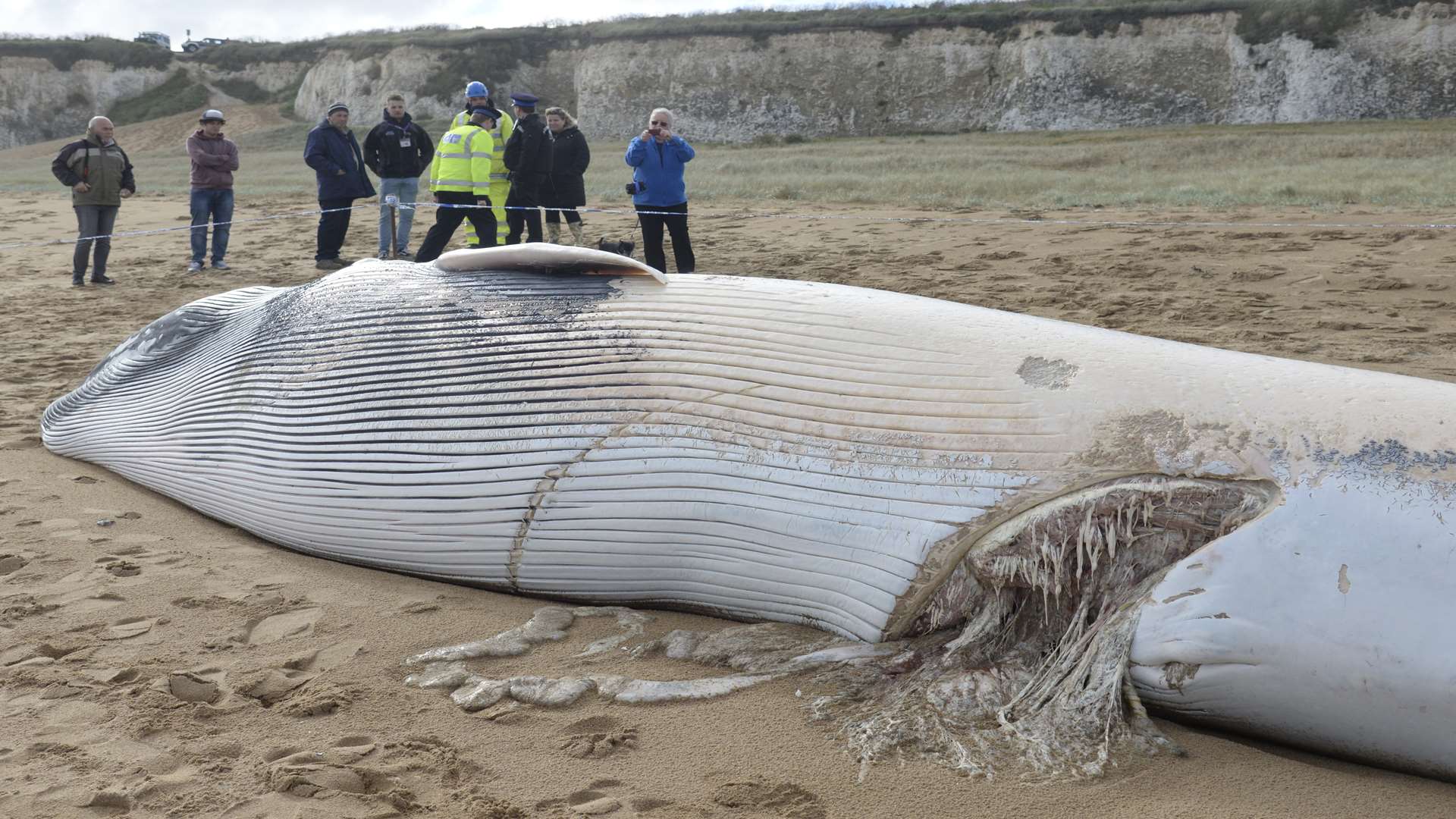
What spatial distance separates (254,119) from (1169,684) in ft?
168

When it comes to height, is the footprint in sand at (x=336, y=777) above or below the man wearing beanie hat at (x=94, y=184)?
below

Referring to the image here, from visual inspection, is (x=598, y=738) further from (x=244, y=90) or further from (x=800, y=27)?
(x=244, y=90)

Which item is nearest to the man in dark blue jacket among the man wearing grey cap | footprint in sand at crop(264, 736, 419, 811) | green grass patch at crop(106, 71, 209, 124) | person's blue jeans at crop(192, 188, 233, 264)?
the man wearing grey cap

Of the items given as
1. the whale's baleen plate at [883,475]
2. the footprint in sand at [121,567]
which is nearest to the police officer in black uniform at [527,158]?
the whale's baleen plate at [883,475]

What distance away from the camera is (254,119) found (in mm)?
47781

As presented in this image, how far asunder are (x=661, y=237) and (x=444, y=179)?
112 inches

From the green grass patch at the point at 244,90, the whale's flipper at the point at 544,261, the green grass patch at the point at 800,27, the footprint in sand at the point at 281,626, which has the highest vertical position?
the green grass patch at the point at 800,27

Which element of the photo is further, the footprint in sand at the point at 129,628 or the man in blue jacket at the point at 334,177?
the man in blue jacket at the point at 334,177

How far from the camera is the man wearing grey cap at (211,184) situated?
13641 mm

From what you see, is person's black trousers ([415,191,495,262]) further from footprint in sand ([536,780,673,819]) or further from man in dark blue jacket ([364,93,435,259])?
footprint in sand ([536,780,673,819])

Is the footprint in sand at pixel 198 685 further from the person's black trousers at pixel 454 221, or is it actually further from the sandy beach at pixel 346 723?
the person's black trousers at pixel 454 221

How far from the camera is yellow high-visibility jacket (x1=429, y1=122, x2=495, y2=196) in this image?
12.2m

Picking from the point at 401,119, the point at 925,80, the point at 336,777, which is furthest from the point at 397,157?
the point at 925,80

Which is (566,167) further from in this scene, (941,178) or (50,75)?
(50,75)
